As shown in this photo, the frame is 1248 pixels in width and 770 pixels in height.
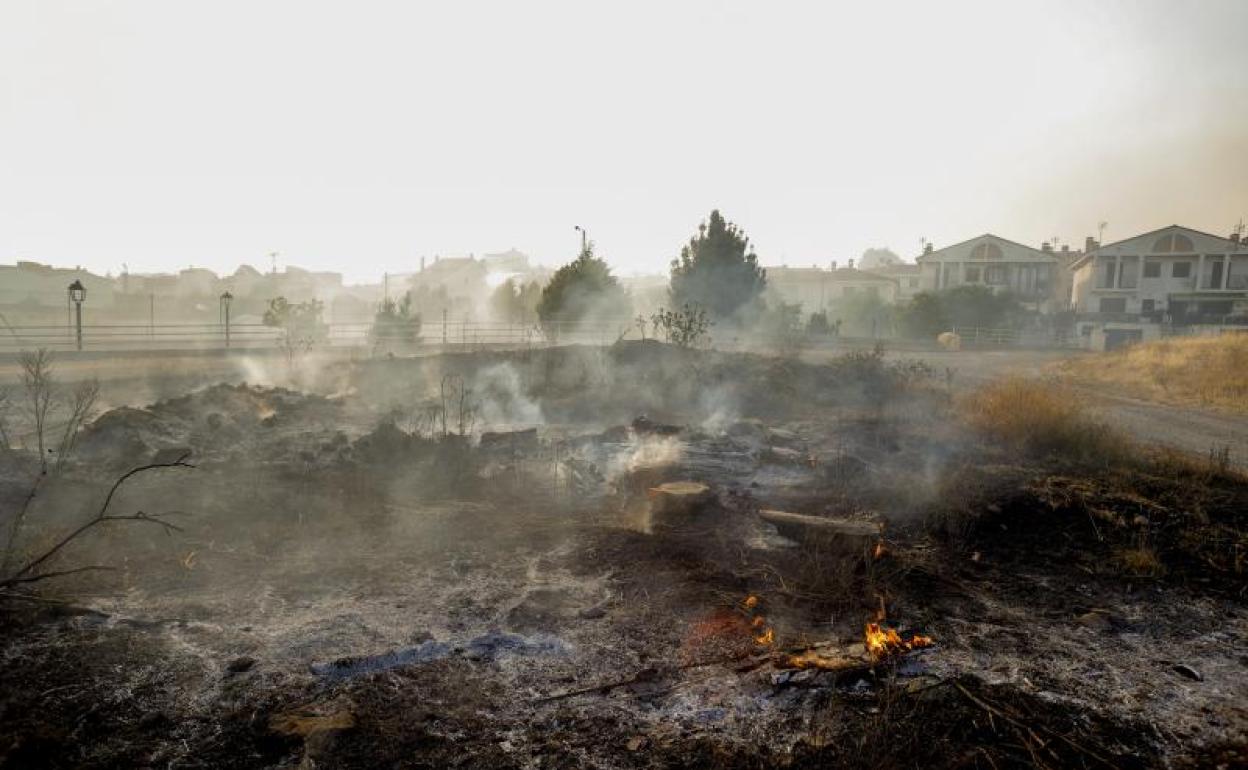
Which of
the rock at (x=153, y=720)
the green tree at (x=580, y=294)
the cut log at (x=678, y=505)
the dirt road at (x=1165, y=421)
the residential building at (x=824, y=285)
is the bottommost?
the rock at (x=153, y=720)

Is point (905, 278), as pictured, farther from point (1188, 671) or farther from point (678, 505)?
point (1188, 671)

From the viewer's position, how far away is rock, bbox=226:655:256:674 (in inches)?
182

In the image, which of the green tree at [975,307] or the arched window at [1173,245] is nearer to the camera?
the green tree at [975,307]

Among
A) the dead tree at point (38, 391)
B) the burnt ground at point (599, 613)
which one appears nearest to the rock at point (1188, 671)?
the burnt ground at point (599, 613)

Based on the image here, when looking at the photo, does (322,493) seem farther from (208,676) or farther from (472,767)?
(472,767)

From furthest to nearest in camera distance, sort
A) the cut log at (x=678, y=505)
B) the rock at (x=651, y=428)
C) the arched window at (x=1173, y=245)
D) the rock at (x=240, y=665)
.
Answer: the arched window at (x=1173, y=245), the rock at (x=651, y=428), the cut log at (x=678, y=505), the rock at (x=240, y=665)

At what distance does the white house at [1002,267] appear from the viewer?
50.0 metres

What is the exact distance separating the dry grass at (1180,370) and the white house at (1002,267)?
25451mm

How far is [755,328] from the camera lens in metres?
34.1

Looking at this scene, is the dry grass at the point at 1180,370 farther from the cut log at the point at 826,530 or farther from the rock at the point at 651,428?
the cut log at the point at 826,530

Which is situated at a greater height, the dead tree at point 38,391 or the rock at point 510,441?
the dead tree at point 38,391

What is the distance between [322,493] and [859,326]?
43.4 meters

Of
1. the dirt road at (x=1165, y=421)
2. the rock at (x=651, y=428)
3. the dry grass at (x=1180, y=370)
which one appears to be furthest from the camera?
the dry grass at (x=1180, y=370)

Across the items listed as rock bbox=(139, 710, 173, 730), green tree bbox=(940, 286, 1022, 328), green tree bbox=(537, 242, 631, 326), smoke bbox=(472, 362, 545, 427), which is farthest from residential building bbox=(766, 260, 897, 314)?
rock bbox=(139, 710, 173, 730)
